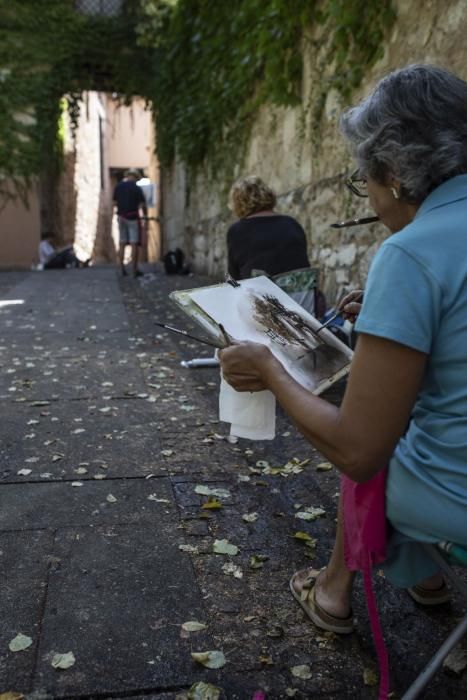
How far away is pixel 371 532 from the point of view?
59.2 inches

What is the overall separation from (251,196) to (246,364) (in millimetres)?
2973

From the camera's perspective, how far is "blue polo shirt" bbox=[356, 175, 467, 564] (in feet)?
4.11

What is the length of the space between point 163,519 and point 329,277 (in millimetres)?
3551

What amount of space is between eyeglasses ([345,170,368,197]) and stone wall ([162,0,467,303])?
2423mm

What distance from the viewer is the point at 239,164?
343 inches

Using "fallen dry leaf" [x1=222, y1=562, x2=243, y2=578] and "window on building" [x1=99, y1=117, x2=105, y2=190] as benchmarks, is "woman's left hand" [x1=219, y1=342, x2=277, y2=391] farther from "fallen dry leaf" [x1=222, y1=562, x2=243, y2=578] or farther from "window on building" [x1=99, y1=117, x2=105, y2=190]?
"window on building" [x1=99, y1=117, x2=105, y2=190]

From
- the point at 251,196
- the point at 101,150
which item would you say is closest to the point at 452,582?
the point at 251,196

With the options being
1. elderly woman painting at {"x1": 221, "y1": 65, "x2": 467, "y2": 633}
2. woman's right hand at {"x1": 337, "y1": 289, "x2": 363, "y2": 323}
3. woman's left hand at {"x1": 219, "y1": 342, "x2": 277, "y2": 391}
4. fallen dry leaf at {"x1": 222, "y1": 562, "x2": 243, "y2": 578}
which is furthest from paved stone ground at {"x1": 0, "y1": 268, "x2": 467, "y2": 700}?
woman's right hand at {"x1": 337, "y1": 289, "x2": 363, "y2": 323}

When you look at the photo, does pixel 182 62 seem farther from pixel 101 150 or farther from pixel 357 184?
pixel 101 150

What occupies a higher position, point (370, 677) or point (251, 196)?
point (251, 196)

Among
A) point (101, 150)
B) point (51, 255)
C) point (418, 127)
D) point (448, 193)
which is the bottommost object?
point (51, 255)

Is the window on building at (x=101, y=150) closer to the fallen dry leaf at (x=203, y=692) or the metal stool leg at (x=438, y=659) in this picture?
the fallen dry leaf at (x=203, y=692)

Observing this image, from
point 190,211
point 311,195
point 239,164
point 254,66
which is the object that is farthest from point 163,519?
point 190,211

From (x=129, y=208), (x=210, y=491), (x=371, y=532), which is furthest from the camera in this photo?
(x=129, y=208)
